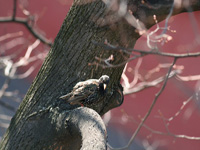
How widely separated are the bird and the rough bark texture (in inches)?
1.7

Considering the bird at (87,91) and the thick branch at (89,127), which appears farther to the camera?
the bird at (87,91)

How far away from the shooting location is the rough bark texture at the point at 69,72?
1.59 m

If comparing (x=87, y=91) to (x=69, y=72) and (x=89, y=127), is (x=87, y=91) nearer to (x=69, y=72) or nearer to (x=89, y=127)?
(x=69, y=72)

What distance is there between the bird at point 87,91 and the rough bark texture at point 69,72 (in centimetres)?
4

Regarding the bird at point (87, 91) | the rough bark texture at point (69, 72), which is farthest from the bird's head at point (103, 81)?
the rough bark texture at point (69, 72)

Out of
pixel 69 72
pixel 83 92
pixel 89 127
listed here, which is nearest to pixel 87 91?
pixel 83 92

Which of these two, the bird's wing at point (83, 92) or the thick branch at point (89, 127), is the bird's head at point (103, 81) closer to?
the bird's wing at point (83, 92)

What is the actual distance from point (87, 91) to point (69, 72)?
16 centimetres

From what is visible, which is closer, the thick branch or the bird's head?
the thick branch

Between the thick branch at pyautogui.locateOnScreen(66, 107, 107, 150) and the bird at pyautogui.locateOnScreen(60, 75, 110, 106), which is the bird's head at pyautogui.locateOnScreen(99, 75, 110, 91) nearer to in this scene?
the bird at pyautogui.locateOnScreen(60, 75, 110, 106)

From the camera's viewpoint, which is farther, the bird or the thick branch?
the bird

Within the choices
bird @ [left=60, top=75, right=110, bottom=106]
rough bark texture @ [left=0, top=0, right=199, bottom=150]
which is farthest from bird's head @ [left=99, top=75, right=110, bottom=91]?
rough bark texture @ [left=0, top=0, right=199, bottom=150]

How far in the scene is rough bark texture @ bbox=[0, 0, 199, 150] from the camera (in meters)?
1.59

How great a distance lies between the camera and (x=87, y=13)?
1.69 meters
